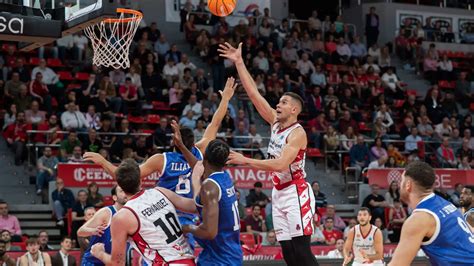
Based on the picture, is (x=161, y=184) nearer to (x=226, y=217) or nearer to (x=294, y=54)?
(x=226, y=217)

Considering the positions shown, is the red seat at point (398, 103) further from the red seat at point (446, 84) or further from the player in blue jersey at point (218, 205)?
the player in blue jersey at point (218, 205)

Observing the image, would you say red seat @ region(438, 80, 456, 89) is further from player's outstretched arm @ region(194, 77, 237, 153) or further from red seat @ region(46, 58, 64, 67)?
player's outstretched arm @ region(194, 77, 237, 153)

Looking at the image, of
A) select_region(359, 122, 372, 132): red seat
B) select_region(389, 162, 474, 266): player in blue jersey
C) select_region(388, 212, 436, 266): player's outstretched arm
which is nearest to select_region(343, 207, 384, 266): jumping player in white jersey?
select_region(389, 162, 474, 266): player in blue jersey

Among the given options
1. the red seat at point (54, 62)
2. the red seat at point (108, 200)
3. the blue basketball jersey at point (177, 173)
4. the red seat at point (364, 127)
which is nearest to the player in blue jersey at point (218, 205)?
the blue basketball jersey at point (177, 173)

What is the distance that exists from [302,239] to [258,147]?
1189cm

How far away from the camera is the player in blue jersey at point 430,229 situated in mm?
5848

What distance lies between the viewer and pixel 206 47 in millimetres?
23438

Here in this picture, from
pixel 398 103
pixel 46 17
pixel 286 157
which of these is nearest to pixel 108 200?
pixel 46 17

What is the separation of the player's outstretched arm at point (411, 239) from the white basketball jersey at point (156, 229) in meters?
1.83

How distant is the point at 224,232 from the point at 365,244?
661 cm

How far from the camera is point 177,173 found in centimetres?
856

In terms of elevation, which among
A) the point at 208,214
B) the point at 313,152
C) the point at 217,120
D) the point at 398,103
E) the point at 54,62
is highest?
the point at 54,62

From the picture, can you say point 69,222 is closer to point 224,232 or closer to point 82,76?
point 82,76

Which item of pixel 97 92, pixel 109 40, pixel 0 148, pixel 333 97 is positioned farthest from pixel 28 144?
pixel 333 97
